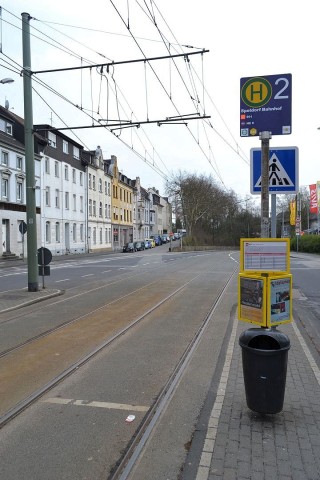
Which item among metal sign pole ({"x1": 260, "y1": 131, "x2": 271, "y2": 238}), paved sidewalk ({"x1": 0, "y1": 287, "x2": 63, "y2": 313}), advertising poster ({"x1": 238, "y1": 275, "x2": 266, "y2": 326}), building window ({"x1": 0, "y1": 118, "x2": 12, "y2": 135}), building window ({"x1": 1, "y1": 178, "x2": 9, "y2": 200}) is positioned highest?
building window ({"x1": 0, "y1": 118, "x2": 12, "y2": 135})

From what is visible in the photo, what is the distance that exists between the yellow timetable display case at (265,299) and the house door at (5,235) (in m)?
33.7

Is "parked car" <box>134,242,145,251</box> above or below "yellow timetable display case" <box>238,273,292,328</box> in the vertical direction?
below

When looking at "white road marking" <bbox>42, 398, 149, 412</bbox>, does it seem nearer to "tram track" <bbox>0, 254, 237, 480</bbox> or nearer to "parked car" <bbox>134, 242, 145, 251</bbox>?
"tram track" <bbox>0, 254, 237, 480</bbox>

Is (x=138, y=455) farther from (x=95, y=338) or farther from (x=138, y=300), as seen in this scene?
(x=138, y=300)

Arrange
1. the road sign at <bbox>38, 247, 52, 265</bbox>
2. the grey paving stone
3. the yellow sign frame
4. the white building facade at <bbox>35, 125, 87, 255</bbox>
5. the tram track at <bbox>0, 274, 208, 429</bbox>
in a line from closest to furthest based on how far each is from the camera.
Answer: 1. the grey paving stone
2. the tram track at <bbox>0, 274, 208, 429</bbox>
3. the yellow sign frame
4. the road sign at <bbox>38, 247, 52, 265</bbox>
5. the white building facade at <bbox>35, 125, 87, 255</bbox>

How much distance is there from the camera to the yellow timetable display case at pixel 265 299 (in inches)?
178

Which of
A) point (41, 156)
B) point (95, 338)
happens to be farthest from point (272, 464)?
point (41, 156)

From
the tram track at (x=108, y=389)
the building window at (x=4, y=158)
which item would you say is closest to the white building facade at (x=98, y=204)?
the building window at (x=4, y=158)

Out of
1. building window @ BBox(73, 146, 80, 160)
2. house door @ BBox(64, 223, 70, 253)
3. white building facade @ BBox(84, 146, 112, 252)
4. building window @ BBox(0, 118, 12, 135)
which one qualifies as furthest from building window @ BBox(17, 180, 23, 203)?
white building facade @ BBox(84, 146, 112, 252)

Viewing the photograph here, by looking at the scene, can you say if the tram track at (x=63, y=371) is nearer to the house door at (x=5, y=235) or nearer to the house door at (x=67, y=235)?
the house door at (x=5, y=235)

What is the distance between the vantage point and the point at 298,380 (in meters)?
5.39

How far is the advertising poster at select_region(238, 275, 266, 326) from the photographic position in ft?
14.9

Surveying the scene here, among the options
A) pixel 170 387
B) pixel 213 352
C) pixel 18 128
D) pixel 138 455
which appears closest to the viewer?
pixel 138 455

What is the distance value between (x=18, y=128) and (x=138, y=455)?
38.4 metres
